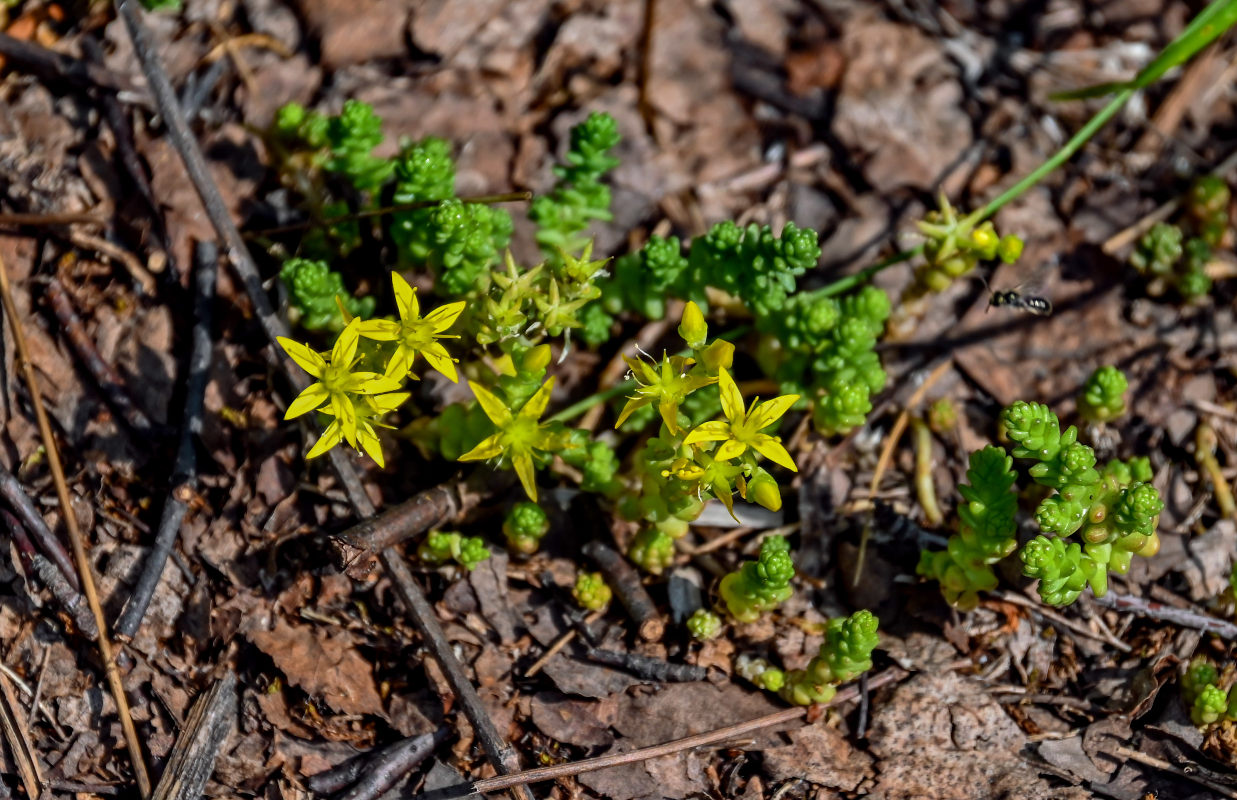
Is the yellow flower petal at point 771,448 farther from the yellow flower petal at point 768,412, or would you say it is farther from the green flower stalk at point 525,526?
the green flower stalk at point 525,526

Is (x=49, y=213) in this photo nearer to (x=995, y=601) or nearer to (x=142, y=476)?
(x=142, y=476)

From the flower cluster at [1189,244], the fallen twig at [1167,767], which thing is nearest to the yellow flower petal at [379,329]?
the fallen twig at [1167,767]

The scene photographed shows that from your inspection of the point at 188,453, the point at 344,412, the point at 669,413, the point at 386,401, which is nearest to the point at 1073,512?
the point at 669,413

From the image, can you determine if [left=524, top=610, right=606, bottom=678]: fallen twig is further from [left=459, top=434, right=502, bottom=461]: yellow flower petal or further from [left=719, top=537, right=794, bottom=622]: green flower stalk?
[left=459, top=434, right=502, bottom=461]: yellow flower petal

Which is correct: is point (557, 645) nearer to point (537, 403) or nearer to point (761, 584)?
point (761, 584)

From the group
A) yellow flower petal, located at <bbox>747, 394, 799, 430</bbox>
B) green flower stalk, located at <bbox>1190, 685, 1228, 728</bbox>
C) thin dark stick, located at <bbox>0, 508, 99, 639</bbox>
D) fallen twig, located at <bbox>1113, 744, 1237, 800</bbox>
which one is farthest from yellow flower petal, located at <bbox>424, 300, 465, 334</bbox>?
green flower stalk, located at <bbox>1190, 685, 1228, 728</bbox>

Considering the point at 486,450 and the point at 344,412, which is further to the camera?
the point at 486,450

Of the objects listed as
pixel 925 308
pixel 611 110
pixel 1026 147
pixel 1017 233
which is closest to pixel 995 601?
pixel 925 308
